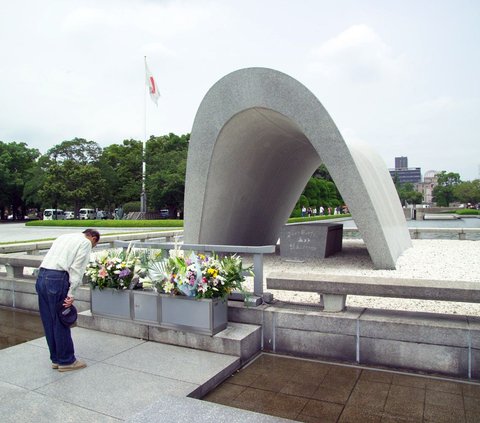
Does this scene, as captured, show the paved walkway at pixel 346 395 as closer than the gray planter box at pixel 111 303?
Yes

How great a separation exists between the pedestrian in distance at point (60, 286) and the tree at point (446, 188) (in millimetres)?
90535

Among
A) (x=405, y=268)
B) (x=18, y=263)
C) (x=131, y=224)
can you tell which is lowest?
(x=405, y=268)

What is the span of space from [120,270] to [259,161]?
680 centimetres

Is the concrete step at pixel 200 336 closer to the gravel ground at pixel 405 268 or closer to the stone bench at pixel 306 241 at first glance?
the gravel ground at pixel 405 268

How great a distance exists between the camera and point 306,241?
1142cm

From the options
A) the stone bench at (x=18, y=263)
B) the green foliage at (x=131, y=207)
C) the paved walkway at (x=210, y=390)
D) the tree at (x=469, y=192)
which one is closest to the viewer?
the paved walkway at (x=210, y=390)

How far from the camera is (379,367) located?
4879 millimetres

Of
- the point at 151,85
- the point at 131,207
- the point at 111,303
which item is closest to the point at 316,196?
the point at 131,207

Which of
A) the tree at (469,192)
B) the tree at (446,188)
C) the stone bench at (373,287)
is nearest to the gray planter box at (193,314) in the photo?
the stone bench at (373,287)

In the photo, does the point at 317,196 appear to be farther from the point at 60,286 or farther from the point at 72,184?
the point at 60,286

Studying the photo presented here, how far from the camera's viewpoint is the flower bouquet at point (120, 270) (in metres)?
5.77

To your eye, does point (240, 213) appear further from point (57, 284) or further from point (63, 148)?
point (63, 148)

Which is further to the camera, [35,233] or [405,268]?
[35,233]

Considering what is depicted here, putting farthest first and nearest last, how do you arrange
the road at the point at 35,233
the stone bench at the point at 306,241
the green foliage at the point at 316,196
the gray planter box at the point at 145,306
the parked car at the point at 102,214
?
Answer: the parked car at the point at 102,214 → the green foliage at the point at 316,196 → the road at the point at 35,233 → the stone bench at the point at 306,241 → the gray planter box at the point at 145,306
